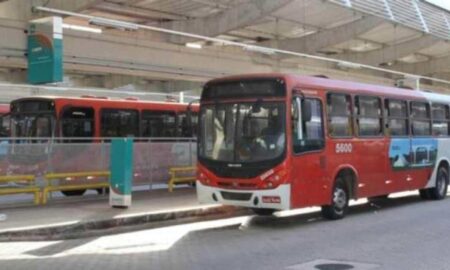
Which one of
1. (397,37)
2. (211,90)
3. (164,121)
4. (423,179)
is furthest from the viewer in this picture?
(397,37)

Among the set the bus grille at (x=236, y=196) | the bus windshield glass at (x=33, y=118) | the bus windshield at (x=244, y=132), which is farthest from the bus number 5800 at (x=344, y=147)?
the bus windshield glass at (x=33, y=118)

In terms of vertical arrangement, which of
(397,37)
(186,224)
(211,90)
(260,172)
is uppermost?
(397,37)

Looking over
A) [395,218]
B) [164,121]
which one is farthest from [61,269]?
[164,121]

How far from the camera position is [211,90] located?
1432 cm

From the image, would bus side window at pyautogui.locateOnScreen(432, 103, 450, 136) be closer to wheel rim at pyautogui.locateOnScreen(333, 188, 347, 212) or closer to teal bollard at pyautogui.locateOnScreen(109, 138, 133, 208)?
wheel rim at pyautogui.locateOnScreen(333, 188, 347, 212)

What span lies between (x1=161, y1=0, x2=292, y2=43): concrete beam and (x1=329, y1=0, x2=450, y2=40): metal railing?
321cm

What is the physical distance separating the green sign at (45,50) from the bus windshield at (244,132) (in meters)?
7.92

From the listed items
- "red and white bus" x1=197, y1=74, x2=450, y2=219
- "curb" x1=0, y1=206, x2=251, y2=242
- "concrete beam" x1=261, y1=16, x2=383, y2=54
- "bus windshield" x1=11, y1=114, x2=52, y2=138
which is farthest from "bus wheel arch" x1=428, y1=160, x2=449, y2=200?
"bus windshield" x1=11, y1=114, x2=52, y2=138

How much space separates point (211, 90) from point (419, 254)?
588 centimetres

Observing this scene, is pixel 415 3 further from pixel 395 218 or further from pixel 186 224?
pixel 186 224

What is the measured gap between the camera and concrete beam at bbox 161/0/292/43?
24516 mm

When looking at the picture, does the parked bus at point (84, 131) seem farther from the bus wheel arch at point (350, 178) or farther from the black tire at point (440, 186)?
the black tire at point (440, 186)

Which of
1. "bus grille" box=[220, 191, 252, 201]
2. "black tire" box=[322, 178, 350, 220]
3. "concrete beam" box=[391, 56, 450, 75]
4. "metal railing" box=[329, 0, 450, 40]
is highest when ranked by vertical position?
"metal railing" box=[329, 0, 450, 40]

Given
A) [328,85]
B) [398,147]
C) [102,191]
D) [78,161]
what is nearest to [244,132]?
[328,85]
